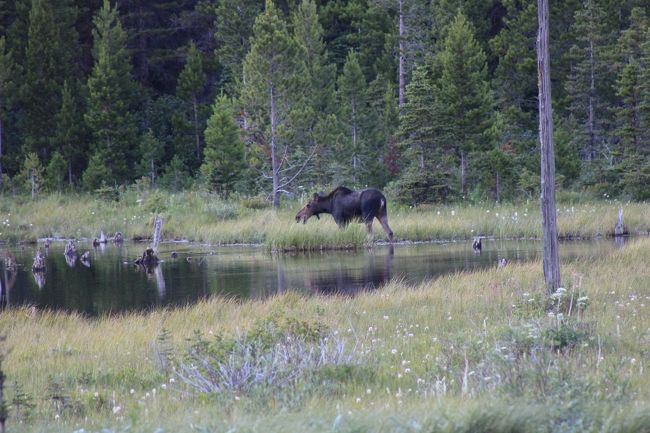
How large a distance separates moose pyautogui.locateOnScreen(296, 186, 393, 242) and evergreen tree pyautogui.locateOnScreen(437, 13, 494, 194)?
438 inches

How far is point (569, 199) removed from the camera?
38094 millimetres

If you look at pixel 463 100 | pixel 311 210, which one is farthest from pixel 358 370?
pixel 463 100

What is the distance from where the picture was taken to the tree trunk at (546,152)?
41.0 feet

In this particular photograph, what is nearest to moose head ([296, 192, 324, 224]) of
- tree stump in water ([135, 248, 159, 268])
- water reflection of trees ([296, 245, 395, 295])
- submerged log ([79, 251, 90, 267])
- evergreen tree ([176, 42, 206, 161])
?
water reflection of trees ([296, 245, 395, 295])

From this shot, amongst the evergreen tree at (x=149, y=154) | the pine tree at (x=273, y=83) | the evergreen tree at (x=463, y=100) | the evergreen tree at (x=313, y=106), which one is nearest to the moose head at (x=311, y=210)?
the pine tree at (x=273, y=83)

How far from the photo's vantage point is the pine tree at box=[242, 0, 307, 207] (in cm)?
3666

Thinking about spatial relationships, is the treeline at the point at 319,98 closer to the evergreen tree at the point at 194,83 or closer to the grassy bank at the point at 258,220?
the evergreen tree at the point at 194,83

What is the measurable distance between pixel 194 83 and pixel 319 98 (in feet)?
31.5

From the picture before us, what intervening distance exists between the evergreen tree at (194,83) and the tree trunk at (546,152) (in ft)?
132

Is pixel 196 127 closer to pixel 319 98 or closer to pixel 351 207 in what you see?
pixel 319 98

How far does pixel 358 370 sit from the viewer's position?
28.6 feet

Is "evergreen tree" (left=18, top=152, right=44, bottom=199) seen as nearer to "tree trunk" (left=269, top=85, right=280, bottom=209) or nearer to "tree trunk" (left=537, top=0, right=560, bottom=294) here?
"tree trunk" (left=269, top=85, right=280, bottom=209)

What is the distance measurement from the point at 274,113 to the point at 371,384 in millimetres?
30230

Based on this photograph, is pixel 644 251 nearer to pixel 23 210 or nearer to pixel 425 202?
pixel 425 202
